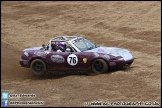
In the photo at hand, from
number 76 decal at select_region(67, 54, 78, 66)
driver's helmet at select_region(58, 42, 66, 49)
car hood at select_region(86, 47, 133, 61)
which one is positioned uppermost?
driver's helmet at select_region(58, 42, 66, 49)

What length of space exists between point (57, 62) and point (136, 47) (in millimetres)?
6583

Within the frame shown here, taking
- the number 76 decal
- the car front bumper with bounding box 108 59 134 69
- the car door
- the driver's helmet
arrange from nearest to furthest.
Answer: the car front bumper with bounding box 108 59 134 69, the car door, the number 76 decal, the driver's helmet

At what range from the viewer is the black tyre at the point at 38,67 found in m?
15.6

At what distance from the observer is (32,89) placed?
44.4 ft

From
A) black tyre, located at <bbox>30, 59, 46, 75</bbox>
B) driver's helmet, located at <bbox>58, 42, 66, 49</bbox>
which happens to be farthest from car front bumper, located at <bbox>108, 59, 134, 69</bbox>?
black tyre, located at <bbox>30, 59, 46, 75</bbox>

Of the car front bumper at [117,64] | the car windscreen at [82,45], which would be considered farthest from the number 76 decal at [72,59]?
the car front bumper at [117,64]

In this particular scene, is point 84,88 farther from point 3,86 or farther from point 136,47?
point 136,47

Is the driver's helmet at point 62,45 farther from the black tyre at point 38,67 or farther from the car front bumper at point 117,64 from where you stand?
the car front bumper at point 117,64

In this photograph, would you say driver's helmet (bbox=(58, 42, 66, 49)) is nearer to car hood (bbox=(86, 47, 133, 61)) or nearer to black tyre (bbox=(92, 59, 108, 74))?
car hood (bbox=(86, 47, 133, 61))

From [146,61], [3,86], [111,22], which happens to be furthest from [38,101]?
[111,22]

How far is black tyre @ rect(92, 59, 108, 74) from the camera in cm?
1451

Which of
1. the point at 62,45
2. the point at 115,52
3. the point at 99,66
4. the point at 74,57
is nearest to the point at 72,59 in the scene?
the point at 74,57

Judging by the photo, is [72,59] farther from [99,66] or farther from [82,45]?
[99,66]

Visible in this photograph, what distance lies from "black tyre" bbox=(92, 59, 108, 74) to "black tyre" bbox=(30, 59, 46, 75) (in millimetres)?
2001
